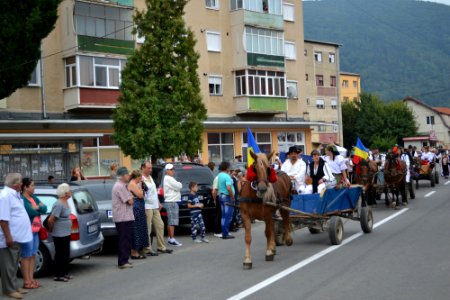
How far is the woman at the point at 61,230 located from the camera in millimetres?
11406

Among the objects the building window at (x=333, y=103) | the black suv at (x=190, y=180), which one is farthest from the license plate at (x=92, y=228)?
the building window at (x=333, y=103)

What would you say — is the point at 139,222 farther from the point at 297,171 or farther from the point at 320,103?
the point at 320,103

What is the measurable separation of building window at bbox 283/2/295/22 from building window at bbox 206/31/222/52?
27.2 feet

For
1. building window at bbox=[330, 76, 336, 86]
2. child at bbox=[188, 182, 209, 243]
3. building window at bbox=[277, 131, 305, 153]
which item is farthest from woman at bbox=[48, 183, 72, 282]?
building window at bbox=[330, 76, 336, 86]

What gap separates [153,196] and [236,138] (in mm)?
30736

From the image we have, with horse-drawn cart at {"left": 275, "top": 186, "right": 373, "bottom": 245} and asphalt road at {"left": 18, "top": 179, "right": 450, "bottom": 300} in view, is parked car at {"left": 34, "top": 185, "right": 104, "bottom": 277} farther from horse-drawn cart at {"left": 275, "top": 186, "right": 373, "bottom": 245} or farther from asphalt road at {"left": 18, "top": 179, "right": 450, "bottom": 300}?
horse-drawn cart at {"left": 275, "top": 186, "right": 373, "bottom": 245}

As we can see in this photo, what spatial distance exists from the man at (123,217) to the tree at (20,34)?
1300 centimetres

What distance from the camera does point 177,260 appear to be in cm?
1341

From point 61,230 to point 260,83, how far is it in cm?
3526

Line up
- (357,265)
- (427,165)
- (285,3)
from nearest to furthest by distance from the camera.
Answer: (357,265) < (427,165) < (285,3)

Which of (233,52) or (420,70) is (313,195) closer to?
(233,52)

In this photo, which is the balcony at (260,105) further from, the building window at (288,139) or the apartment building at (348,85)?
the apartment building at (348,85)

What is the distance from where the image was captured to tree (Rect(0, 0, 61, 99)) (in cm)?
2350

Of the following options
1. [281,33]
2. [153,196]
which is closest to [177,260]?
[153,196]
